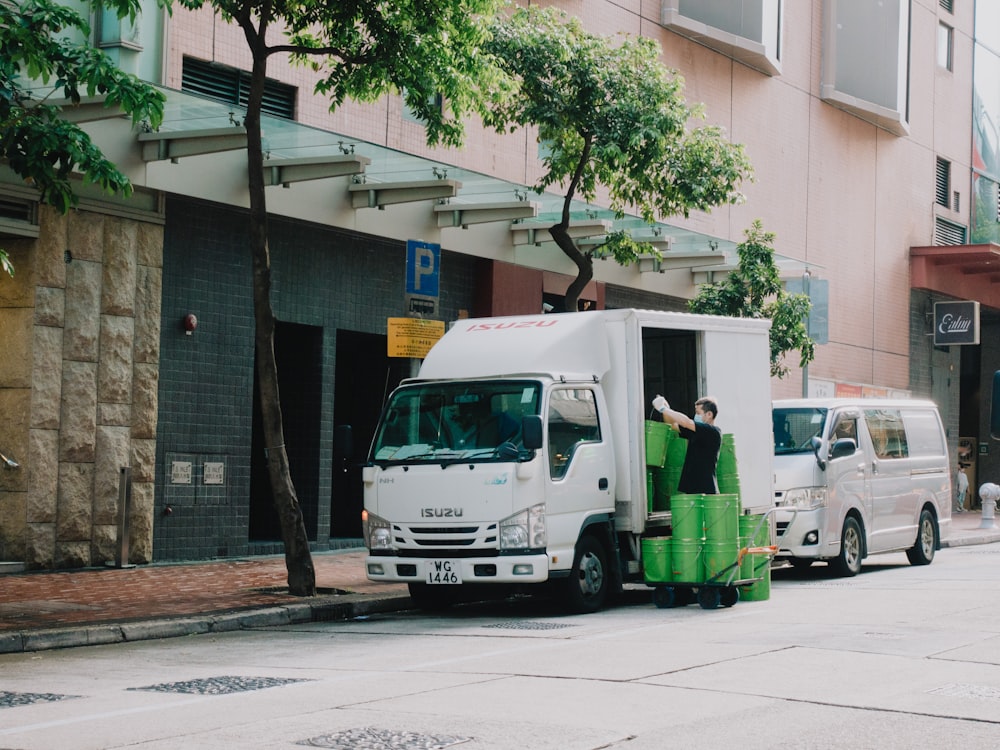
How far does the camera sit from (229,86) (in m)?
18.2

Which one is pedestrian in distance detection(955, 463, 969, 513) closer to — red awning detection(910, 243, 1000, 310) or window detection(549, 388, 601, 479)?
red awning detection(910, 243, 1000, 310)

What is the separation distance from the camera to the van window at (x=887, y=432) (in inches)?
698

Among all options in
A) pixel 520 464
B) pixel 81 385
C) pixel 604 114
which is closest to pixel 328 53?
pixel 604 114

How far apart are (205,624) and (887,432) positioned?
32.3 feet

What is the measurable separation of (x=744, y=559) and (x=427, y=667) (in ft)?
16.0

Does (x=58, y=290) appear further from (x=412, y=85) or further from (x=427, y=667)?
(x=427, y=667)

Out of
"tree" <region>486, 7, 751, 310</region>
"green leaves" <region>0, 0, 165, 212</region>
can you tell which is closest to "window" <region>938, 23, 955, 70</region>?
"tree" <region>486, 7, 751, 310</region>

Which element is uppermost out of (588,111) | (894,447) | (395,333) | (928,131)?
(928,131)

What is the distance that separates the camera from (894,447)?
18188mm

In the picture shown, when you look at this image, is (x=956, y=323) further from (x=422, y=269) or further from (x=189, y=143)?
(x=189, y=143)

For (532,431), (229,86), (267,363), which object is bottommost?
(532,431)

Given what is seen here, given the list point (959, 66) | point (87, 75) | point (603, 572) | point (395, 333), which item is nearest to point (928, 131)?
point (959, 66)

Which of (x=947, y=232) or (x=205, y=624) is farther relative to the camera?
(x=947, y=232)

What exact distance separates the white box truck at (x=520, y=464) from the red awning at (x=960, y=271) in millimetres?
24124
